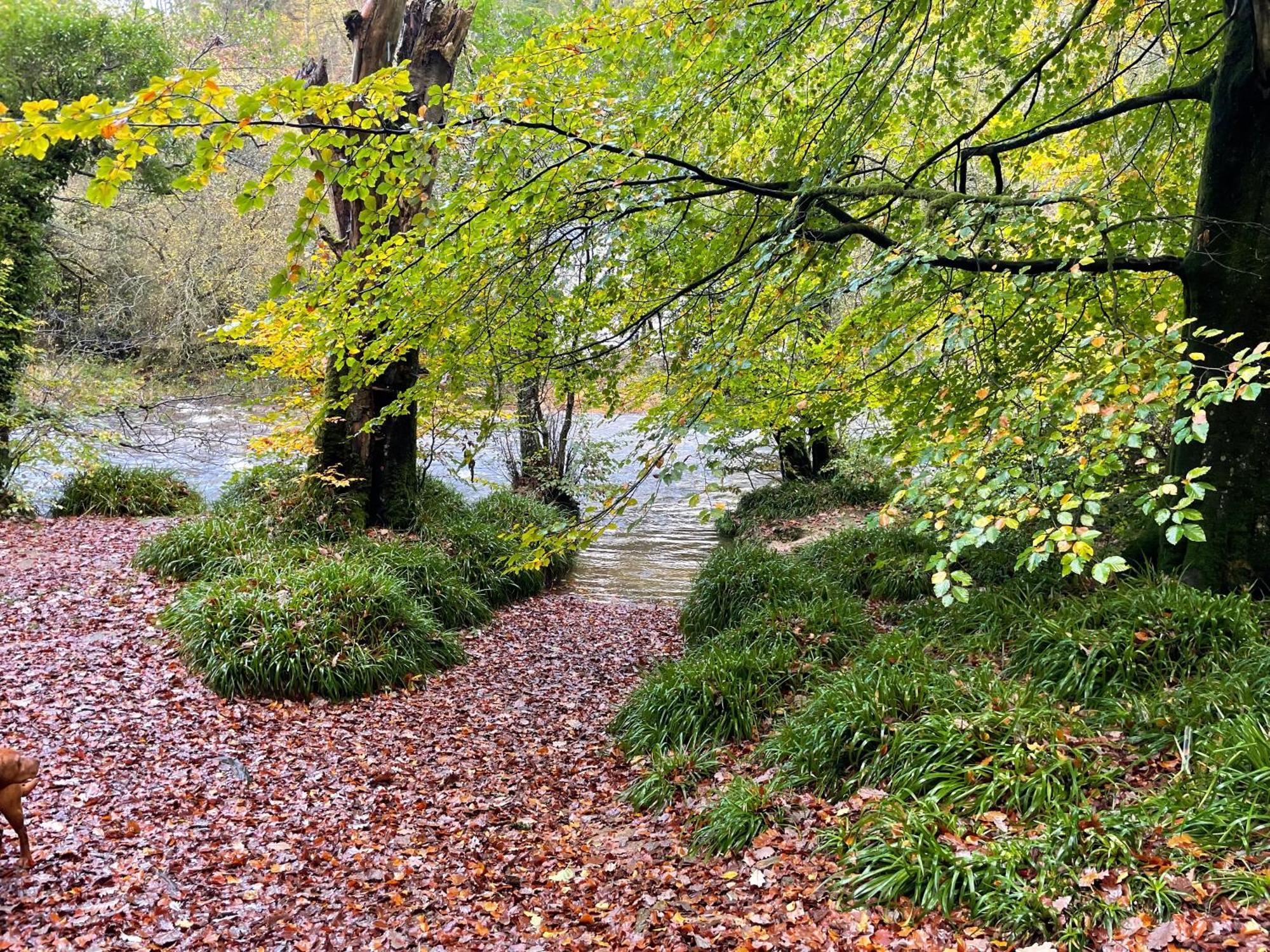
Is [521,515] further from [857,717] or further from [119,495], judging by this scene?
[857,717]

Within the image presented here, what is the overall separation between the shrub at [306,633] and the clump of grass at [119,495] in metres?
4.36

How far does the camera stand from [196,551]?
736 centimetres

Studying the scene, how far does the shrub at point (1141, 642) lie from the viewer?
395 centimetres

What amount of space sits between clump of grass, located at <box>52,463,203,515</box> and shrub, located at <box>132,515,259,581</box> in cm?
276

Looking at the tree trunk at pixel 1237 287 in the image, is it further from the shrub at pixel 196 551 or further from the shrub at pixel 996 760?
the shrub at pixel 196 551

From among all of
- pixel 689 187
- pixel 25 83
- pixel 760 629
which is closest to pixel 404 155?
pixel 689 187

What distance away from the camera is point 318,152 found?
9.71ft

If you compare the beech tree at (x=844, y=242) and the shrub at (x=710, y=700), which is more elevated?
the beech tree at (x=844, y=242)

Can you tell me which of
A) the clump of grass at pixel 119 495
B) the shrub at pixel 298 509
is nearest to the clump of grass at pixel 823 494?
the shrub at pixel 298 509

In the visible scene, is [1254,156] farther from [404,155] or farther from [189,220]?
[189,220]

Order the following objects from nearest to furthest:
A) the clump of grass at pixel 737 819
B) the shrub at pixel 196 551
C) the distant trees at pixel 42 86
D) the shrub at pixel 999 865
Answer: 1. the shrub at pixel 999 865
2. the clump of grass at pixel 737 819
3. the shrub at pixel 196 551
4. the distant trees at pixel 42 86

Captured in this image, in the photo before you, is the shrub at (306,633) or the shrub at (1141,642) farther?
the shrub at (306,633)

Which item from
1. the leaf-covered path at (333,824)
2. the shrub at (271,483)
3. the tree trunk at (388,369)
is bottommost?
the leaf-covered path at (333,824)

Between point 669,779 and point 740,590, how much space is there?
3152 mm
